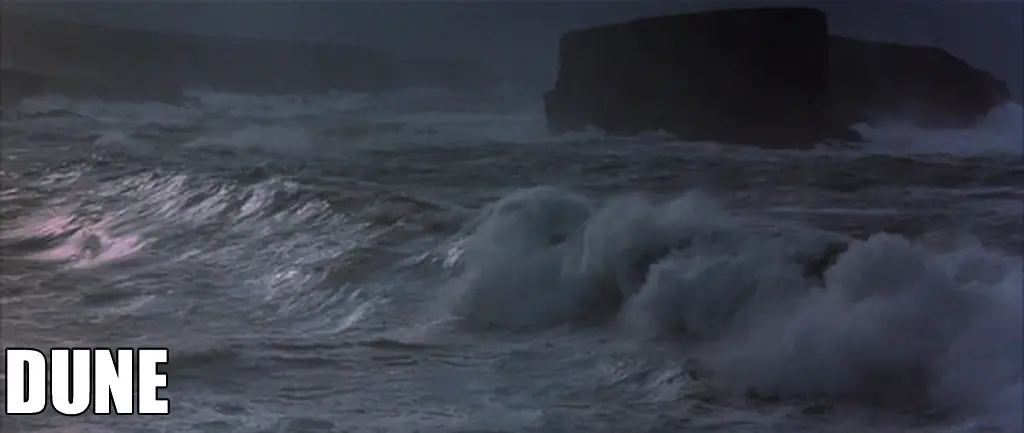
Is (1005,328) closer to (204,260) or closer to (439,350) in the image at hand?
(439,350)

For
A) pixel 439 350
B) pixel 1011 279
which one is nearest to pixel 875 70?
pixel 1011 279

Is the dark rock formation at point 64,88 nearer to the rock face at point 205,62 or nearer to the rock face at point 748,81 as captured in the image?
the rock face at point 205,62

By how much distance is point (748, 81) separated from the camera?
1983 millimetres

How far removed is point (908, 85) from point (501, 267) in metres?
0.92

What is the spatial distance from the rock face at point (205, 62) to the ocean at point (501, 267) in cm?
4

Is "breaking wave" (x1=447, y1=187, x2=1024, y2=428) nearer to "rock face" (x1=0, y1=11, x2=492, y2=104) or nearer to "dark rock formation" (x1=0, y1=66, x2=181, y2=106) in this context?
"rock face" (x1=0, y1=11, x2=492, y2=104)

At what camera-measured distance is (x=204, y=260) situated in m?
1.96

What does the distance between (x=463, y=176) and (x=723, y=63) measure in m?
0.58

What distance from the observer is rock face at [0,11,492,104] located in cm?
197

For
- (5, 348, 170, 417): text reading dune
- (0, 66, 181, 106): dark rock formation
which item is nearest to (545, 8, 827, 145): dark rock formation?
(0, 66, 181, 106): dark rock formation

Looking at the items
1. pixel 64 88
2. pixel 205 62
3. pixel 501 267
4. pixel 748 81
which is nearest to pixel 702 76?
pixel 748 81

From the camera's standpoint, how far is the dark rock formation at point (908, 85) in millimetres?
1977

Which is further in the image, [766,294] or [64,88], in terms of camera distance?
[64,88]

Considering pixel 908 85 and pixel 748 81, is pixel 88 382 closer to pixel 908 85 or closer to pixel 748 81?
pixel 748 81
